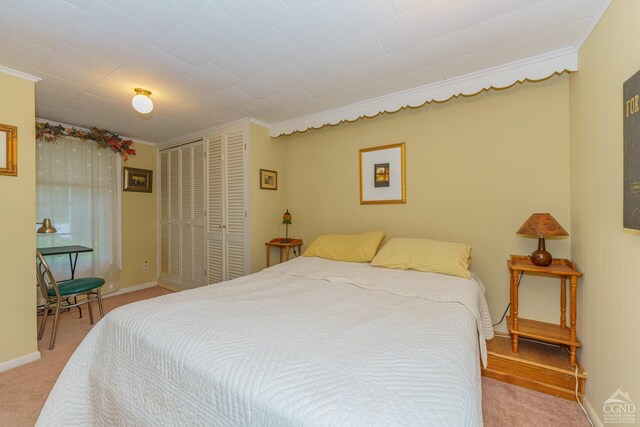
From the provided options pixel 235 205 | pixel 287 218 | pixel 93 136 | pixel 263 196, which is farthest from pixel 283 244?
pixel 93 136

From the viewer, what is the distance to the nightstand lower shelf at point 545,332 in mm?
1752

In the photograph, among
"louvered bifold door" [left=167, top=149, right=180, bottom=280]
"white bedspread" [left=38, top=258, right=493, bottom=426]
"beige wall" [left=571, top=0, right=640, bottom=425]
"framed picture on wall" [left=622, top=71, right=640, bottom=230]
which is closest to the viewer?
"white bedspread" [left=38, top=258, right=493, bottom=426]

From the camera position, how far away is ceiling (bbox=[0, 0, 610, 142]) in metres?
1.51

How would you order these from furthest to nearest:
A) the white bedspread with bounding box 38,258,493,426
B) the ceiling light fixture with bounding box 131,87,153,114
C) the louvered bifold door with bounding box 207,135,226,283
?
1. the louvered bifold door with bounding box 207,135,226,283
2. the ceiling light fixture with bounding box 131,87,153,114
3. the white bedspread with bounding box 38,258,493,426

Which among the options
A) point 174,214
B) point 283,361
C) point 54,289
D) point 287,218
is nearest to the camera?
point 283,361

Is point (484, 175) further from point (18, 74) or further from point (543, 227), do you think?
point (18, 74)

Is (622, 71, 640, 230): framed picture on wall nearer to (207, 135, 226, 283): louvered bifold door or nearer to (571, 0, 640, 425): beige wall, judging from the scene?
(571, 0, 640, 425): beige wall

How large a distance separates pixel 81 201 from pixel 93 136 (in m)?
0.88

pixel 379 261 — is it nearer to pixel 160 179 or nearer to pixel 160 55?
pixel 160 55

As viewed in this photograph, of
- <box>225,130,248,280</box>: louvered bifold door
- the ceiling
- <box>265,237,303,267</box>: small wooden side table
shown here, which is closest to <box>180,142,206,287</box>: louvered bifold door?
<box>225,130,248,280</box>: louvered bifold door

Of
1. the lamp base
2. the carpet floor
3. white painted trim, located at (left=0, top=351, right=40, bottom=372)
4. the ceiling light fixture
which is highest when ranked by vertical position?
the ceiling light fixture

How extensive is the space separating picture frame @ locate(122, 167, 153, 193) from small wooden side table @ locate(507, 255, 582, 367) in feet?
15.9

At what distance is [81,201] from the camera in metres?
3.49

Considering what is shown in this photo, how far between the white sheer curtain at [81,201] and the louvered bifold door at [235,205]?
180 cm
